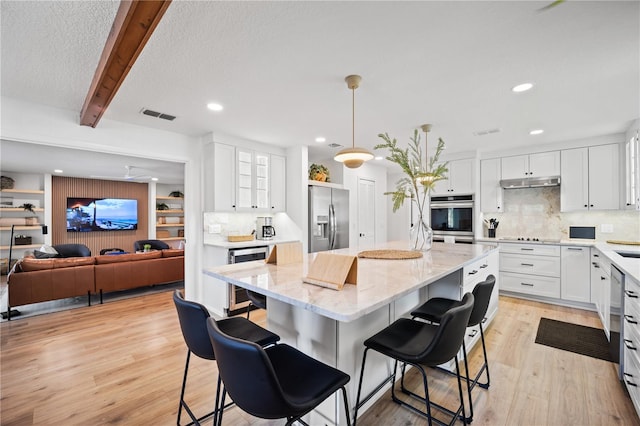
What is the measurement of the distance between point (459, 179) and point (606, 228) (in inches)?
→ 81.4

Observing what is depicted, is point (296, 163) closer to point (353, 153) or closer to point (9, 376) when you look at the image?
point (353, 153)

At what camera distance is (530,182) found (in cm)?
454

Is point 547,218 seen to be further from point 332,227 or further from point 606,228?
point 332,227

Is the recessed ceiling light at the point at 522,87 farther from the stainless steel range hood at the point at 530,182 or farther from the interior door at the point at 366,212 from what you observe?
the interior door at the point at 366,212

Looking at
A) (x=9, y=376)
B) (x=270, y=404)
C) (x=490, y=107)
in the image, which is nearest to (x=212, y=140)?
(x=9, y=376)

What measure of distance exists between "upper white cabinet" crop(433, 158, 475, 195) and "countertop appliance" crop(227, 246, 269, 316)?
3447mm

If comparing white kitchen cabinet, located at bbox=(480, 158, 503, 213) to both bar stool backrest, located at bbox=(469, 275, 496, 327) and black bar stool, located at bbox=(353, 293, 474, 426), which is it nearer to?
bar stool backrest, located at bbox=(469, 275, 496, 327)

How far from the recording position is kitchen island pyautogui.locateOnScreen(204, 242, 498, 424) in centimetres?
128

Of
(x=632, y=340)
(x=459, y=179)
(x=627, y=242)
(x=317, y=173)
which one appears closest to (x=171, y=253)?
(x=317, y=173)

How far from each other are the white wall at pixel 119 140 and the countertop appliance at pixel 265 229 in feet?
3.06

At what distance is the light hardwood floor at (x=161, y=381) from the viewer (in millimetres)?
1882

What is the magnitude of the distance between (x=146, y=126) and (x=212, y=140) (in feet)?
2.56

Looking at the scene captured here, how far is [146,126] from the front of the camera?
3.66m

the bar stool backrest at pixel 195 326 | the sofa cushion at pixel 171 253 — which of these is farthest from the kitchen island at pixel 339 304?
the sofa cushion at pixel 171 253
